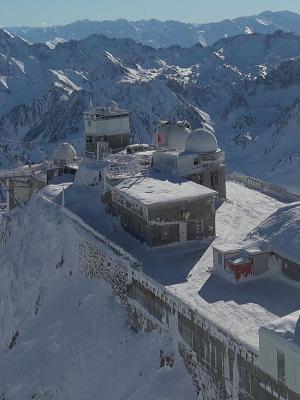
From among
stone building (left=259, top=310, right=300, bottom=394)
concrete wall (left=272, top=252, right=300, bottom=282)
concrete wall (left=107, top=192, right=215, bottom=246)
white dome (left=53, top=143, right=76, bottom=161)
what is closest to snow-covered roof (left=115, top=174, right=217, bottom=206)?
concrete wall (left=107, top=192, right=215, bottom=246)

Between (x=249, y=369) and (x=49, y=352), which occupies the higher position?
(x=249, y=369)

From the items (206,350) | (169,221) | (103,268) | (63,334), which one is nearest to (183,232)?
(169,221)

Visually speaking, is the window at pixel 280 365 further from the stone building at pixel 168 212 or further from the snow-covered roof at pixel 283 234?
the stone building at pixel 168 212

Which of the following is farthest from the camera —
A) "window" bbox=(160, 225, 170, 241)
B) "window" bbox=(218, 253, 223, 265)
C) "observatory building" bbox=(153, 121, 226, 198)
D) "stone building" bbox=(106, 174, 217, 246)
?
"observatory building" bbox=(153, 121, 226, 198)

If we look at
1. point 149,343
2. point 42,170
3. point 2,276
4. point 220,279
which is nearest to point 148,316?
point 149,343

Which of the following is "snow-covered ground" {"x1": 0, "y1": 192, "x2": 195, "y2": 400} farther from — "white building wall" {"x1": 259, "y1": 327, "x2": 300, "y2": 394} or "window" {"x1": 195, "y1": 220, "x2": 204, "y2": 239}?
"window" {"x1": 195, "y1": 220, "x2": 204, "y2": 239}

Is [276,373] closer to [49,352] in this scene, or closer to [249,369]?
[249,369]

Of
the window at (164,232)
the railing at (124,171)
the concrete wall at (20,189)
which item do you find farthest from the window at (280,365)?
the concrete wall at (20,189)
